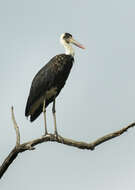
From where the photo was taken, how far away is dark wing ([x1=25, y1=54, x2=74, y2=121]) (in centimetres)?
1514

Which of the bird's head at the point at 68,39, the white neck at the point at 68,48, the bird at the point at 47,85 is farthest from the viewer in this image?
the bird's head at the point at 68,39

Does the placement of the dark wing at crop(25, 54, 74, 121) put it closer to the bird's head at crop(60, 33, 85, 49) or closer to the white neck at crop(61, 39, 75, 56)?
the white neck at crop(61, 39, 75, 56)

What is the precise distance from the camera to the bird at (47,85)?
1514 centimetres

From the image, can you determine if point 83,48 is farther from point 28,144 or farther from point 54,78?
point 28,144

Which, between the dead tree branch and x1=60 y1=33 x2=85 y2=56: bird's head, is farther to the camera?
x1=60 y1=33 x2=85 y2=56: bird's head

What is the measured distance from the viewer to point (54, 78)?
15.2 metres

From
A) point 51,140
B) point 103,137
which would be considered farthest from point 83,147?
point 51,140

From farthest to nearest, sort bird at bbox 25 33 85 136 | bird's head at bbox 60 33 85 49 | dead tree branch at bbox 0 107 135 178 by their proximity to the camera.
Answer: bird's head at bbox 60 33 85 49 < bird at bbox 25 33 85 136 < dead tree branch at bbox 0 107 135 178

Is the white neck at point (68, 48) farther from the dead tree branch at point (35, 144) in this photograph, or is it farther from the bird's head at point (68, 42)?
the dead tree branch at point (35, 144)

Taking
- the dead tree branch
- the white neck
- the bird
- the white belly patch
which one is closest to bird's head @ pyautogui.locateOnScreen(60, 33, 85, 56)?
the white neck

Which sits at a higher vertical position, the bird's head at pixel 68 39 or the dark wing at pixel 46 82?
the bird's head at pixel 68 39

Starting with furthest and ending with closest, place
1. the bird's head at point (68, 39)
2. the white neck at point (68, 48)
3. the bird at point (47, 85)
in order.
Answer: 1. the bird's head at point (68, 39)
2. the white neck at point (68, 48)
3. the bird at point (47, 85)

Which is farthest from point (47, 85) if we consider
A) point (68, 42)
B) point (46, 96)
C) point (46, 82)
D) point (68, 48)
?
point (68, 42)

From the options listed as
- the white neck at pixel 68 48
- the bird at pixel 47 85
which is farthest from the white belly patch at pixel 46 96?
the white neck at pixel 68 48
